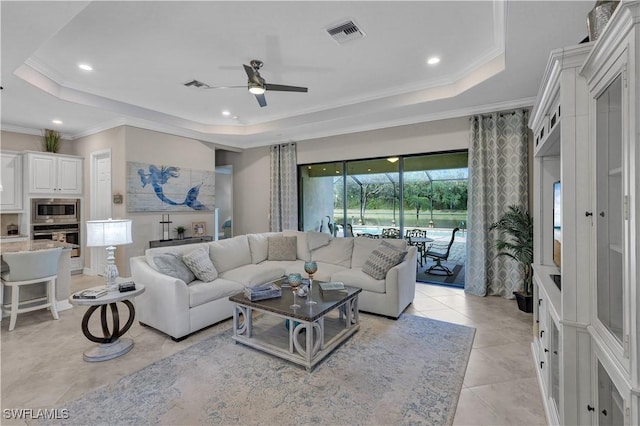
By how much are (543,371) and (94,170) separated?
7.23 metres

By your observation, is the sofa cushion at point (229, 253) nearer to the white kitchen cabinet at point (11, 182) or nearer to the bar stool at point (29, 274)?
the bar stool at point (29, 274)

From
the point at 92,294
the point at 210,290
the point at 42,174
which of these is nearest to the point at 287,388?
the point at 210,290

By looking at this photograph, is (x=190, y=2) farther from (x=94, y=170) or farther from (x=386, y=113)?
(x=94, y=170)

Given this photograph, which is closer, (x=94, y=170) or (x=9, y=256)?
(x=9, y=256)

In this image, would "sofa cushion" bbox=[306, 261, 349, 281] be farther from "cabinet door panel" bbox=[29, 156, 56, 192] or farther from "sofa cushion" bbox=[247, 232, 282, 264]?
"cabinet door panel" bbox=[29, 156, 56, 192]

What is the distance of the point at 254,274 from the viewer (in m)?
3.93

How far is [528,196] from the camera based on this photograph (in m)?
4.38

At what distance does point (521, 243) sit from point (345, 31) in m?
3.45

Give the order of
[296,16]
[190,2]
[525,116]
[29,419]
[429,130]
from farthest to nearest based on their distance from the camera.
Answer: [429,130]
[525,116]
[296,16]
[190,2]
[29,419]

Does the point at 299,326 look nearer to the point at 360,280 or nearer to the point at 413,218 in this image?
the point at 360,280

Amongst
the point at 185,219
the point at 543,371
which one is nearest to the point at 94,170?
the point at 185,219

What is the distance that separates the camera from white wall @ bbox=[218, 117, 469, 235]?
195 inches

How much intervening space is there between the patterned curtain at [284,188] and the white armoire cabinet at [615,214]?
17.8 feet

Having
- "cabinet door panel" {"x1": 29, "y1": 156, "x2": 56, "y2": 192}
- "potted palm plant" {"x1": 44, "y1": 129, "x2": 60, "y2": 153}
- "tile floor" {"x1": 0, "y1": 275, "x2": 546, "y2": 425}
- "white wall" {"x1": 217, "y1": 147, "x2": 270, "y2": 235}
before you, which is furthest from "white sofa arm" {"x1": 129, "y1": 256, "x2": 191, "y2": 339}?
"potted palm plant" {"x1": 44, "y1": 129, "x2": 60, "y2": 153}
